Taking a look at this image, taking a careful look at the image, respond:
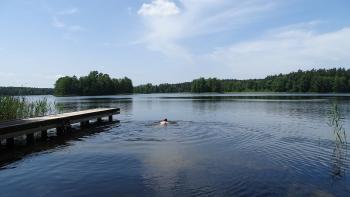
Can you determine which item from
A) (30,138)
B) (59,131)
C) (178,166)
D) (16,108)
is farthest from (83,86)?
(178,166)

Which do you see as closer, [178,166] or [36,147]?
[178,166]

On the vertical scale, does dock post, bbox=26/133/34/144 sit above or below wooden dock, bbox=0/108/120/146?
below

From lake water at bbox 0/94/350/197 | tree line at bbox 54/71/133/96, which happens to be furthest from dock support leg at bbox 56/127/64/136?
tree line at bbox 54/71/133/96

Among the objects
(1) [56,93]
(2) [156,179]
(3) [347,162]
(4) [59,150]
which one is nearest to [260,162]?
(3) [347,162]

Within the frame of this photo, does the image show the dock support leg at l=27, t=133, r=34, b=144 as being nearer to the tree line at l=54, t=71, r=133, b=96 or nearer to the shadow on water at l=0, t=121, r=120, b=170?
the shadow on water at l=0, t=121, r=120, b=170

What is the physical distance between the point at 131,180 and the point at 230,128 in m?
17.9

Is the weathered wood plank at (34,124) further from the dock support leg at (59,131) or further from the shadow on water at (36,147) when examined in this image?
the shadow on water at (36,147)

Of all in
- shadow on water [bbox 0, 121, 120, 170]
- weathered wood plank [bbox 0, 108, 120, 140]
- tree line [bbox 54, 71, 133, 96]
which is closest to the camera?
shadow on water [bbox 0, 121, 120, 170]

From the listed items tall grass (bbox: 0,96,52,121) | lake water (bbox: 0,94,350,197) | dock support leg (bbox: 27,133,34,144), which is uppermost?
tall grass (bbox: 0,96,52,121)

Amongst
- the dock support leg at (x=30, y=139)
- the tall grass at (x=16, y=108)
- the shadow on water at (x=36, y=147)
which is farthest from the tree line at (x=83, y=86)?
the dock support leg at (x=30, y=139)

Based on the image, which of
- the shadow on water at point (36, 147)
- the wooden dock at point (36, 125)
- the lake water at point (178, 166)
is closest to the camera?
the lake water at point (178, 166)

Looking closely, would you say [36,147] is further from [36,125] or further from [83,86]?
[83,86]

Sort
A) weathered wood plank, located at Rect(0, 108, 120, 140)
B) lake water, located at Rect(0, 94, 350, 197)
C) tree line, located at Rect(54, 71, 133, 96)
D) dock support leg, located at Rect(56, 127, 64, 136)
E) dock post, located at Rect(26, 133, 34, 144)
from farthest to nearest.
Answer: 1. tree line, located at Rect(54, 71, 133, 96)
2. dock support leg, located at Rect(56, 127, 64, 136)
3. dock post, located at Rect(26, 133, 34, 144)
4. weathered wood plank, located at Rect(0, 108, 120, 140)
5. lake water, located at Rect(0, 94, 350, 197)

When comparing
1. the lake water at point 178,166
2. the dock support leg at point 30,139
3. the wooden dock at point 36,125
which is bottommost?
the lake water at point 178,166
